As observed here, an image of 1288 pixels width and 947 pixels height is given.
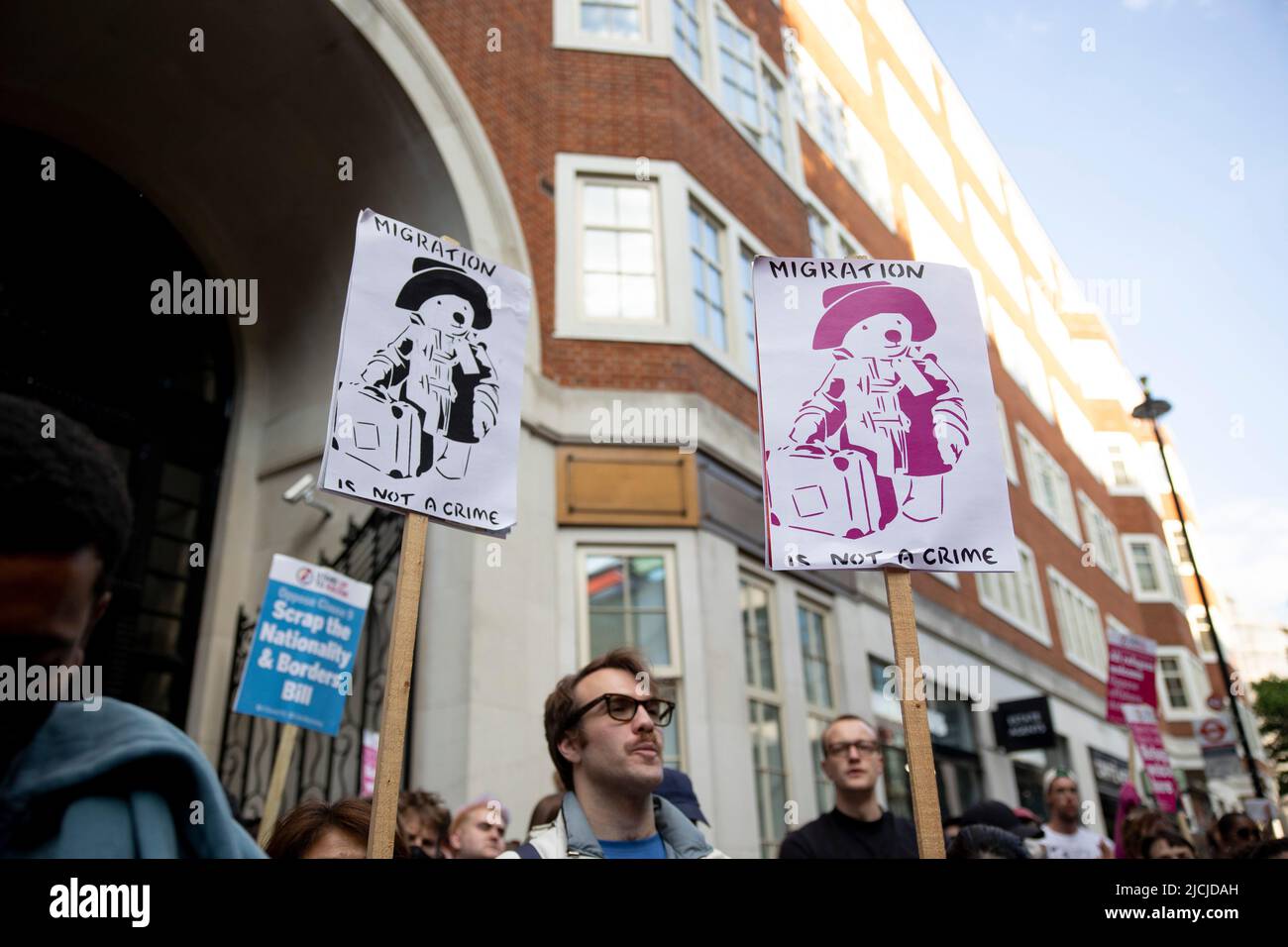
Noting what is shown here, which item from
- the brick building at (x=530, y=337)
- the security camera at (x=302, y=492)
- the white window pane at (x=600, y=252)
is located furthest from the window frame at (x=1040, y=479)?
the security camera at (x=302, y=492)

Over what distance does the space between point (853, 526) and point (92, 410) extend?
7936mm

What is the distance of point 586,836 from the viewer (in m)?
2.72

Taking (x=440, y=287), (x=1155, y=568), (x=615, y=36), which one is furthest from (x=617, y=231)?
(x=1155, y=568)

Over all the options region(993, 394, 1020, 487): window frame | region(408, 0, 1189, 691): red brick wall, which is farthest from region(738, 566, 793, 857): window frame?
region(993, 394, 1020, 487): window frame

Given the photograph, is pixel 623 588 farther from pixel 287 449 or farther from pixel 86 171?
pixel 86 171

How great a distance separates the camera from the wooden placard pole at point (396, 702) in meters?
2.38

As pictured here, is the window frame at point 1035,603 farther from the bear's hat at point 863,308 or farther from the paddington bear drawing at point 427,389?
the paddington bear drawing at point 427,389

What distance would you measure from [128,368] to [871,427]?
836 cm

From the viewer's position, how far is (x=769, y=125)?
538 inches

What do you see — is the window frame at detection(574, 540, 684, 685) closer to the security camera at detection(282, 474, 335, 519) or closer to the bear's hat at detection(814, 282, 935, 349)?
the security camera at detection(282, 474, 335, 519)

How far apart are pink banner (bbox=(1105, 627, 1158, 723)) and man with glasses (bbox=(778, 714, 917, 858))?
6.87 meters

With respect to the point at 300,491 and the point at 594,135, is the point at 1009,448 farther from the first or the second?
the point at 300,491

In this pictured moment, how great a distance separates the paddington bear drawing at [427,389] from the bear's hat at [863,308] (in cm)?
119

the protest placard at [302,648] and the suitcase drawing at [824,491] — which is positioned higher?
the protest placard at [302,648]
